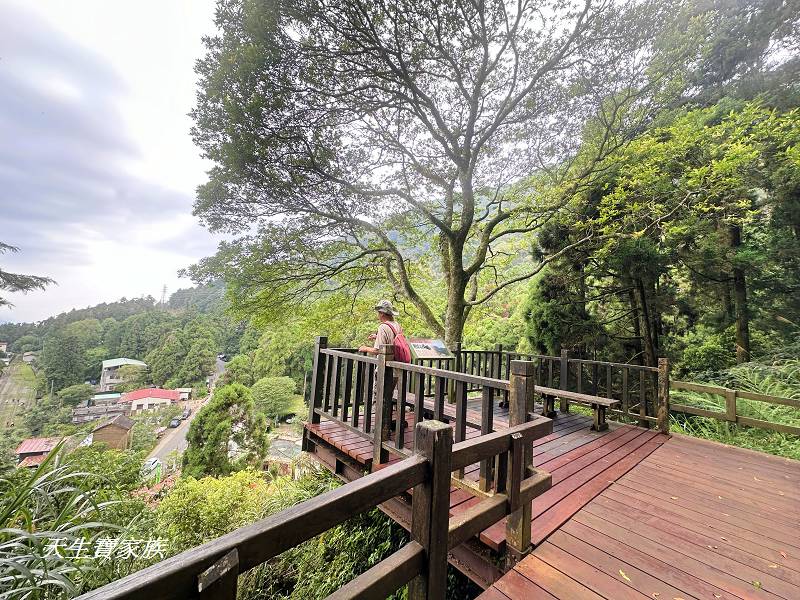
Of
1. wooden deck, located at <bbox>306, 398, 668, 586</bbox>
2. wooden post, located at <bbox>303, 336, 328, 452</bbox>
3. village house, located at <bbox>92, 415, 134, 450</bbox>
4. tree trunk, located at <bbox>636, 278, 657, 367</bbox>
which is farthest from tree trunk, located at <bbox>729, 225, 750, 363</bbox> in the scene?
village house, located at <bbox>92, 415, 134, 450</bbox>

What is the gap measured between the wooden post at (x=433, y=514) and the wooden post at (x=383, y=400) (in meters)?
1.55

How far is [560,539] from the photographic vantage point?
209 centimetres

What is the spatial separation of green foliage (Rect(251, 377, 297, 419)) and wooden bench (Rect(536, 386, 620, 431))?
88.4 feet

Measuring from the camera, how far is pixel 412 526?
136 cm

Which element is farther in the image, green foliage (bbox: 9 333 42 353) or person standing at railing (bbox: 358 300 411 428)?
green foliage (bbox: 9 333 42 353)

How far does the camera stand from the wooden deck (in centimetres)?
213

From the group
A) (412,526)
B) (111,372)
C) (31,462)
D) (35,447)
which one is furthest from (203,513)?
(111,372)

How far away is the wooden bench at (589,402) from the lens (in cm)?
328

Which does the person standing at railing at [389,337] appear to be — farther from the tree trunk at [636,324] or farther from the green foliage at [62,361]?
the green foliage at [62,361]

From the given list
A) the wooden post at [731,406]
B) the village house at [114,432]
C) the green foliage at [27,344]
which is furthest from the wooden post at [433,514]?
the green foliage at [27,344]

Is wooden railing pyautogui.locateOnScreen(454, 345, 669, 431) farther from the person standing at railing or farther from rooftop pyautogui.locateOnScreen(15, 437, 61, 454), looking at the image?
rooftop pyautogui.locateOnScreen(15, 437, 61, 454)

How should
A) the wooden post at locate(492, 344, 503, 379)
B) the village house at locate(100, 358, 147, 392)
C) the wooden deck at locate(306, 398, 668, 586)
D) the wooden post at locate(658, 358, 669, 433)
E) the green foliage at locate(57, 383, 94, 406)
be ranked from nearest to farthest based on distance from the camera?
the wooden deck at locate(306, 398, 668, 586) → the wooden post at locate(658, 358, 669, 433) → the wooden post at locate(492, 344, 503, 379) → the green foliage at locate(57, 383, 94, 406) → the village house at locate(100, 358, 147, 392)

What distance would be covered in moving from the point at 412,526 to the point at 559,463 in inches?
98.2

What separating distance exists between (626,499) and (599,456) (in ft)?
2.73
